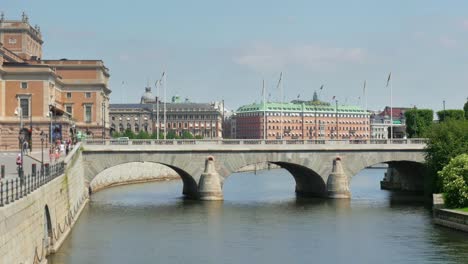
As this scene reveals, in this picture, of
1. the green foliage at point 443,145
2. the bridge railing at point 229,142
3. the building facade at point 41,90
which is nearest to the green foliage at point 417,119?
the bridge railing at point 229,142

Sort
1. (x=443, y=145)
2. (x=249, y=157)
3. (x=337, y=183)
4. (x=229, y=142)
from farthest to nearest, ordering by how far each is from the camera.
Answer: (x=229, y=142)
(x=337, y=183)
(x=249, y=157)
(x=443, y=145)

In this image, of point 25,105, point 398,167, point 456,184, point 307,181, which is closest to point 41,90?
point 25,105

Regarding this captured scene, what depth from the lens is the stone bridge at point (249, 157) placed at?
92125 millimetres

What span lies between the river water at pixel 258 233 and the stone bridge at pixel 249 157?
2.75m

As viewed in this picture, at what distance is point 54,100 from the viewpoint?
12681 cm

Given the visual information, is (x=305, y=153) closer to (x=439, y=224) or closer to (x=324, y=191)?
(x=324, y=191)

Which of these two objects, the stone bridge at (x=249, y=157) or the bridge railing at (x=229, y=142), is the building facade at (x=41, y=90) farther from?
the stone bridge at (x=249, y=157)

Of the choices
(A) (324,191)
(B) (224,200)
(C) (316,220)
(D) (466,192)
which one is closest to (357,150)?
(A) (324,191)

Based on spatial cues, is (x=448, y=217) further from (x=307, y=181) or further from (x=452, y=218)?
(x=307, y=181)

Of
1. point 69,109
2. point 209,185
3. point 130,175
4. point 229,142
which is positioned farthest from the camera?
point 69,109

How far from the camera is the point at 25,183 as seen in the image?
137 ft

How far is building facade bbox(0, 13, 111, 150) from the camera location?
116 meters

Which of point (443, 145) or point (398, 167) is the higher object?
point (443, 145)

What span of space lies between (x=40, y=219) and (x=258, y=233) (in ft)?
78.1
